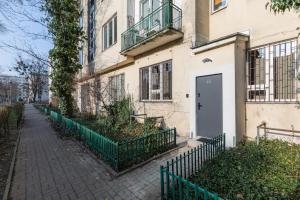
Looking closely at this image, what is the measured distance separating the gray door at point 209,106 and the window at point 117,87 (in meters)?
7.22

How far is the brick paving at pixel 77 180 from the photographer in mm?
4562

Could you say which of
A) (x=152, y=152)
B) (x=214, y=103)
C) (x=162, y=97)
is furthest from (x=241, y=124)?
(x=162, y=97)

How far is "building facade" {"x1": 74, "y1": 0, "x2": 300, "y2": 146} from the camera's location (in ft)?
19.9

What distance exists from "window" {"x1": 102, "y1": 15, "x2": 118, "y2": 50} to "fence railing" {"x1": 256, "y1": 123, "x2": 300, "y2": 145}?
10.6 meters

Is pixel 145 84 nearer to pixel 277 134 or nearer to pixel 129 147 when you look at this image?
pixel 129 147

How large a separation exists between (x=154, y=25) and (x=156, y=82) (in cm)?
284

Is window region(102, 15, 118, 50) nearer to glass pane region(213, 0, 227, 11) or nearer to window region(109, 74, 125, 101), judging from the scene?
window region(109, 74, 125, 101)

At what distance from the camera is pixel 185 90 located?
27.9 feet

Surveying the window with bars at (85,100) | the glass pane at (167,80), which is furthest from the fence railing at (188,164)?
the window with bars at (85,100)

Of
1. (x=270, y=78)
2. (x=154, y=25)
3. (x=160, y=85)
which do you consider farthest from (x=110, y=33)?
(x=270, y=78)

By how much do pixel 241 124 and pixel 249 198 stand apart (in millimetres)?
3424

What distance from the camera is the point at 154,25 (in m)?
9.99

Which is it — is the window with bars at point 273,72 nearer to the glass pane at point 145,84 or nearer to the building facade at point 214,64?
the building facade at point 214,64

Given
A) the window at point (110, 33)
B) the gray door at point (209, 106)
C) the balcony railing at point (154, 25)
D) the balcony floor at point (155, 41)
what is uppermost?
the window at point (110, 33)
